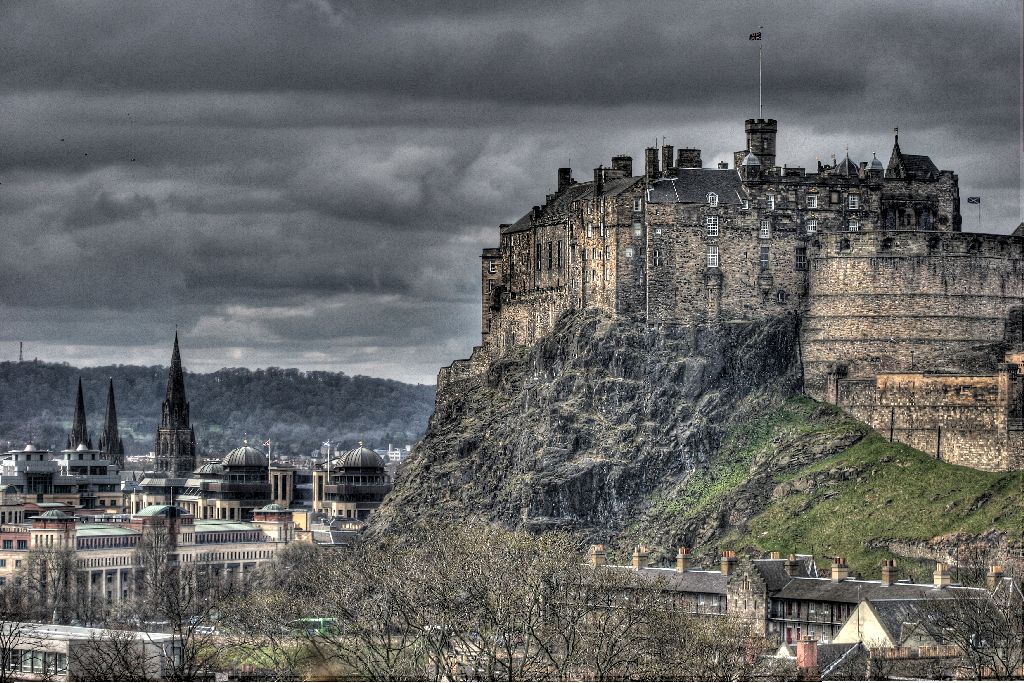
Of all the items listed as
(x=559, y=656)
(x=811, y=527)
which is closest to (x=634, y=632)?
(x=559, y=656)

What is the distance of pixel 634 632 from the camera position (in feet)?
445

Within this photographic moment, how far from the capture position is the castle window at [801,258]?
181 meters

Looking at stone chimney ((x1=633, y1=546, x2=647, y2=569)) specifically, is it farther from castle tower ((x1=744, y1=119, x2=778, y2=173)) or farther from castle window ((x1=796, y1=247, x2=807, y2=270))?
castle tower ((x1=744, y1=119, x2=778, y2=173))

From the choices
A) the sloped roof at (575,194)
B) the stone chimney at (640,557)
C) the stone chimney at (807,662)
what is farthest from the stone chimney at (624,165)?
the stone chimney at (807,662)

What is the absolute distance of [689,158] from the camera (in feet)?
609

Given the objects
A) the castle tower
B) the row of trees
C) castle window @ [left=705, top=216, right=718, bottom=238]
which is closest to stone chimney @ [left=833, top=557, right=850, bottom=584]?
the row of trees

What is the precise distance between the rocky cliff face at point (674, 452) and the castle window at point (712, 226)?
20.7 feet

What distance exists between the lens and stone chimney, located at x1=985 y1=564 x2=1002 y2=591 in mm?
144500

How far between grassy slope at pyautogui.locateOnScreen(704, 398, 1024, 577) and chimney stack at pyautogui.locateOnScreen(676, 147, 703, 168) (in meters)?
18.0

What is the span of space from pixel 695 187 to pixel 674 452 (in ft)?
60.0

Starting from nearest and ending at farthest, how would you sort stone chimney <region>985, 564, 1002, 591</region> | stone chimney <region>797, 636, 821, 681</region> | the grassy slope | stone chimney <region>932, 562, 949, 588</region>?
stone chimney <region>797, 636, 821, 681</region> → stone chimney <region>985, 564, 1002, 591</region> → stone chimney <region>932, 562, 949, 588</region> → the grassy slope

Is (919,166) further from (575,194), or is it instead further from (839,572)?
(839,572)

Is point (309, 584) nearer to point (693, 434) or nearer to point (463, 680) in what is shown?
point (693, 434)

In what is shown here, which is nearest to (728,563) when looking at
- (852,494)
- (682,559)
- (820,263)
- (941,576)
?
(682,559)
